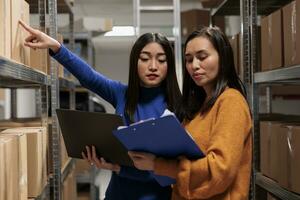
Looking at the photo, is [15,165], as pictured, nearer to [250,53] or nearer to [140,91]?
[140,91]

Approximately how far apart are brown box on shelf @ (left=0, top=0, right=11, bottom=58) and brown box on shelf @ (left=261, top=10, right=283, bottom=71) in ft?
3.78

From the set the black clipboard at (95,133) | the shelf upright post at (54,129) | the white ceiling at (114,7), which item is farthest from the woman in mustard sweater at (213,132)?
the white ceiling at (114,7)

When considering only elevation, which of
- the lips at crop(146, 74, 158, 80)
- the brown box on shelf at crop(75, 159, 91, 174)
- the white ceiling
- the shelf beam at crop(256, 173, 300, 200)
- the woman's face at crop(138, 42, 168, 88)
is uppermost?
the white ceiling

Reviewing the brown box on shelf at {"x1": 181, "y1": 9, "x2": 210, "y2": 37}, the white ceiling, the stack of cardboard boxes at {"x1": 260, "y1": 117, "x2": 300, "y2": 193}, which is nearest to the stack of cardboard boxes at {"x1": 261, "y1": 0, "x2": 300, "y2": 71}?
the stack of cardboard boxes at {"x1": 260, "y1": 117, "x2": 300, "y2": 193}

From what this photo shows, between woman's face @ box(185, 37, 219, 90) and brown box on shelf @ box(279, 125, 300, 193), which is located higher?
woman's face @ box(185, 37, 219, 90)

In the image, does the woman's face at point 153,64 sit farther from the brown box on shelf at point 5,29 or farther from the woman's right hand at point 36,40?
the brown box on shelf at point 5,29

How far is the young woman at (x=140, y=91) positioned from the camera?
1682 millimetres

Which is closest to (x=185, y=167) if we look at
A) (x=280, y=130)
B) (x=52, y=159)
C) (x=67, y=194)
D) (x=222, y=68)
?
(x=222, y=68)

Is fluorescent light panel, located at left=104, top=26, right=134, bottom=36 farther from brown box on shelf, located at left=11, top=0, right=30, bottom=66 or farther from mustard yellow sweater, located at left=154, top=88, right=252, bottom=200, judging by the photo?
mustard yellow sweater, located at left=154, top=88, right=252, bottom=200

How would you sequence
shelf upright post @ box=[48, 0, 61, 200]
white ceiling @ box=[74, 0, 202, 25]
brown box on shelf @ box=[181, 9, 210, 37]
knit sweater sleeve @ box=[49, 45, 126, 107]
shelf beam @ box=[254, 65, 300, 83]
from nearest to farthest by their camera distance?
shelf beam @ box=[254, 65, 300, 83]
knit sweater sleeve @ box=[49, 45, 126, 107]
shelf upright post @ box=[48, 0, 61, 200]
brown box on shelf @ box=[181, 9, 210, 37]
white ceiling @ box=[74, 0, 202, 25]

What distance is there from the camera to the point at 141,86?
1844 millimetres

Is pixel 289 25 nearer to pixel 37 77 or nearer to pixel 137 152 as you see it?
pixel 137 152

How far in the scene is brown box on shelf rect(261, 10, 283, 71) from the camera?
1.89m

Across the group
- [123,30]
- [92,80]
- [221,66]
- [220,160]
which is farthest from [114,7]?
[220,160]
